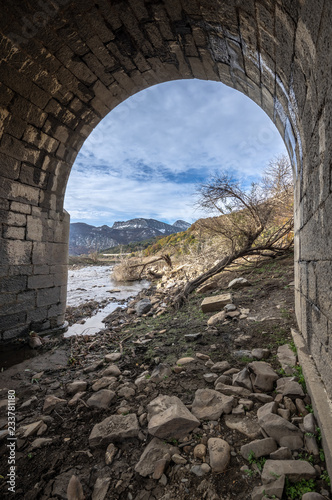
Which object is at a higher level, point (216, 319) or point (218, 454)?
point (216, 319)

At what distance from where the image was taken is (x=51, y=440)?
68.9 inches

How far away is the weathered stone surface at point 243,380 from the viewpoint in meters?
1.99

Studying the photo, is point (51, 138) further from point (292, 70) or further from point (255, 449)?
point (255, 449)

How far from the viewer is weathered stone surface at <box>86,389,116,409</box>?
2.05 m

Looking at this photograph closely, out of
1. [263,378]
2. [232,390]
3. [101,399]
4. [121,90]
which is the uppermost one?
[121,90]

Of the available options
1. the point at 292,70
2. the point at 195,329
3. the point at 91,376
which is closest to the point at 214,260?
the point at 195,329

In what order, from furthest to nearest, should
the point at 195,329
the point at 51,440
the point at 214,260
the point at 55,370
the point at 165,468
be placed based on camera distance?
the point at 214,260 → the point at 195,329 → the point at 55,370 → the point at 51,440 → the point at 165,468

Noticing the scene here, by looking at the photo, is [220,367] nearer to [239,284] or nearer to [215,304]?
[215,304]

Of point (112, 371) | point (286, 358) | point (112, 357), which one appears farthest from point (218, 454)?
point (112, 357)

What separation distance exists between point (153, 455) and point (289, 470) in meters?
0.76

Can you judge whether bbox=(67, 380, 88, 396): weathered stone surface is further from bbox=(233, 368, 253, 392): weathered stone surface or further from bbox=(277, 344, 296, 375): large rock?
bbox=(277, 344, 296, 375): large rock

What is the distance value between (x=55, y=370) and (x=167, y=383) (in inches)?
64.6

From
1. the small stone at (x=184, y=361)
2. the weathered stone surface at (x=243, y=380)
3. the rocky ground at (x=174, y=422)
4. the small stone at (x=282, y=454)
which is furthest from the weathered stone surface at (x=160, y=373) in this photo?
the small stone at (x=282, y=454)

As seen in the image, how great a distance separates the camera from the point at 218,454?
1396mm
